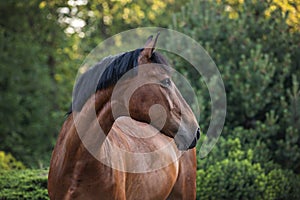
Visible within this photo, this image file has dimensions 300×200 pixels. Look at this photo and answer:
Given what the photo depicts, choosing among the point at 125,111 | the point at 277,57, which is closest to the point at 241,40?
the point at 277,57

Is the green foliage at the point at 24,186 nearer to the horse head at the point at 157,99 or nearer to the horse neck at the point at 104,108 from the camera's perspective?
the horse neck at the point at 104,108

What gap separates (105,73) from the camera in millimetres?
3373

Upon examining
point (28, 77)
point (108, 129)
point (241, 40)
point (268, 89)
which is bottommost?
point (28, 77)

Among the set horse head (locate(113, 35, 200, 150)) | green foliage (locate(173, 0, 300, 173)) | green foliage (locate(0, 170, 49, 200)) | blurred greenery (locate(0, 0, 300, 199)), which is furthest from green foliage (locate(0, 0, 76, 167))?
horse head (locate(113, 35, 200, 150))

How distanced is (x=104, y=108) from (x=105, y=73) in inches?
8.9

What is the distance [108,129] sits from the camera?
345 centimetres

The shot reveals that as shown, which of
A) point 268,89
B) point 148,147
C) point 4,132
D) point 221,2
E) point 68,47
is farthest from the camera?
point 68,47

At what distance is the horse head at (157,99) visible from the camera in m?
3.29

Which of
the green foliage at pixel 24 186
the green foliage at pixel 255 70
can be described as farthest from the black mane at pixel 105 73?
the green foliage at pixel 255 70

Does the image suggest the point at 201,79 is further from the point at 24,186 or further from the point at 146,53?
the point at 146,53

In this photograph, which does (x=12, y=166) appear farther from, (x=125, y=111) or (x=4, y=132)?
(x=125, y=111)

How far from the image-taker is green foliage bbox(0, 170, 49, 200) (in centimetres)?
556

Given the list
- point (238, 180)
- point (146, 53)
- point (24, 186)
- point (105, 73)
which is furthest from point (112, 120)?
point (238, 180)

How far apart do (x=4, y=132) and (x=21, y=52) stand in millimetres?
2136
